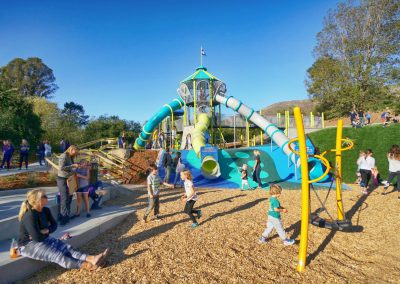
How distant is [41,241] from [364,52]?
33.6m

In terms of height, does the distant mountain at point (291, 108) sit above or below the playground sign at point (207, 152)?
above

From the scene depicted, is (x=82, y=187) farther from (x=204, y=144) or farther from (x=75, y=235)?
(x=204, y=144)

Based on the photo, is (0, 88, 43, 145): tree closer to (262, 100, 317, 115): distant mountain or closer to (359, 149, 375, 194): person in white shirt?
(359, 149, 375, 194): person in white shirt

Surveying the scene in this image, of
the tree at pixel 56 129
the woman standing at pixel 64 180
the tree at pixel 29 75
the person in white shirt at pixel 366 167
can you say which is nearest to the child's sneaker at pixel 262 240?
the woman standing at pixel 64 180

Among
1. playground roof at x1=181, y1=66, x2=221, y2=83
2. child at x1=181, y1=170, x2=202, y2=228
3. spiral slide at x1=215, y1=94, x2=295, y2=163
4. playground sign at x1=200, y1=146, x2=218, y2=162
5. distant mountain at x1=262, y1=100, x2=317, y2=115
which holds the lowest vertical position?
child at x1=181, y1=170, x2=202, y2=228

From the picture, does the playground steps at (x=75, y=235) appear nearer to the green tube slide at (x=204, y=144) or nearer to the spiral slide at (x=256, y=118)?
the green tube slide at (x=204, y=144)

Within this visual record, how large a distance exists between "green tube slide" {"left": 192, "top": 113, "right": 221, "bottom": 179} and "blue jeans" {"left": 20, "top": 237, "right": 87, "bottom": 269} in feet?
35.4

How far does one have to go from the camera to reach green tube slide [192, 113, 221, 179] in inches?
595

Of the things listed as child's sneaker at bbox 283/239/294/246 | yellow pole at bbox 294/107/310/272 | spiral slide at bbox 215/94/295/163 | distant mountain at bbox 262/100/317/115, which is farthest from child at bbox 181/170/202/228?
distant mountain at bbox 262/100/317/115

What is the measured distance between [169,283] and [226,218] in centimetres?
362

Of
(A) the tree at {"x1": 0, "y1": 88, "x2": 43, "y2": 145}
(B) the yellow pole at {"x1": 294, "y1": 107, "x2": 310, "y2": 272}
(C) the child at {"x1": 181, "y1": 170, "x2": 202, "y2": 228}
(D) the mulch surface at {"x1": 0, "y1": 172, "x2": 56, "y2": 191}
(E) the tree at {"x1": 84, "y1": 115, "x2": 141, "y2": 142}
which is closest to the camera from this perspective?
(B) the yellow pole at {"x1": 294, "y1": 107, "x2": 310, "y2": 272}

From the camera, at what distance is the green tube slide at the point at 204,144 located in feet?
49.6

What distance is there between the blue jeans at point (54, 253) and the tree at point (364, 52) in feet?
97.7

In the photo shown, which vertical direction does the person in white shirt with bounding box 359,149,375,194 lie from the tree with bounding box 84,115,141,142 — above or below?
below
